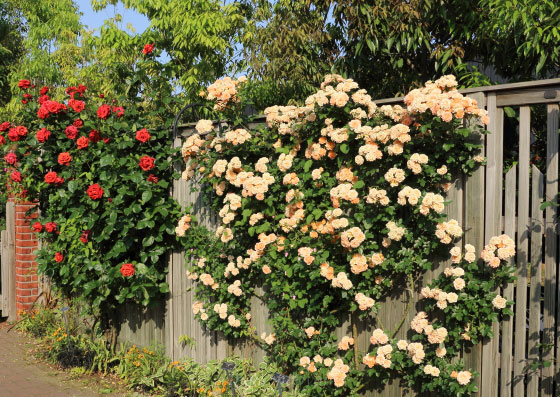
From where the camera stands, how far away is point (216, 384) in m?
4.11

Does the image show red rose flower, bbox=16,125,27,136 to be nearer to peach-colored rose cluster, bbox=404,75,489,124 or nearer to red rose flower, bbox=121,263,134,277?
A: red rose flower, bbox=121,263,134,277

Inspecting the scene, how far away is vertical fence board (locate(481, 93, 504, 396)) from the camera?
2910mm

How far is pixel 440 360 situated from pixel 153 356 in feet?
8.96

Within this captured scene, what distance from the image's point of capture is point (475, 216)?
2982 millimetres

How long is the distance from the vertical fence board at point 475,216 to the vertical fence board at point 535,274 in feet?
0.85

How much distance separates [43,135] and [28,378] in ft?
7.11

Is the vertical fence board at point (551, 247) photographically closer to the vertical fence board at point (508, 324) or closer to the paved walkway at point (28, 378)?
the vertical fence board at point (508, 324)

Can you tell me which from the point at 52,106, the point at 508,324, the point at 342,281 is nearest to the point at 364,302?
the point at 342,281

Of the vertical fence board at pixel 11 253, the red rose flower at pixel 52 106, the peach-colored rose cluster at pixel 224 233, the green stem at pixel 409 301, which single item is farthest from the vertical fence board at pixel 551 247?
the vertical fence board at pixel 11 253

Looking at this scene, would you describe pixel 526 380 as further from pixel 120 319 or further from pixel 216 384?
pixel 120 319

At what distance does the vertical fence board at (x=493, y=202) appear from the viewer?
2.91 meters

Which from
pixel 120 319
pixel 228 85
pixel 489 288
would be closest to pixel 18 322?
pixel 120 319

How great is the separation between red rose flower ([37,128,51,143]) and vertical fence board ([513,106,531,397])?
3.84m

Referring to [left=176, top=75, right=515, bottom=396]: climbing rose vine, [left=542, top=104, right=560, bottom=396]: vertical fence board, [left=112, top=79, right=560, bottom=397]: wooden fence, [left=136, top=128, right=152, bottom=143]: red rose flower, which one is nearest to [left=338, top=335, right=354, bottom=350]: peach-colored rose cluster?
[left=176, top=75, right=515, bottom=396]: climbing rose vine
